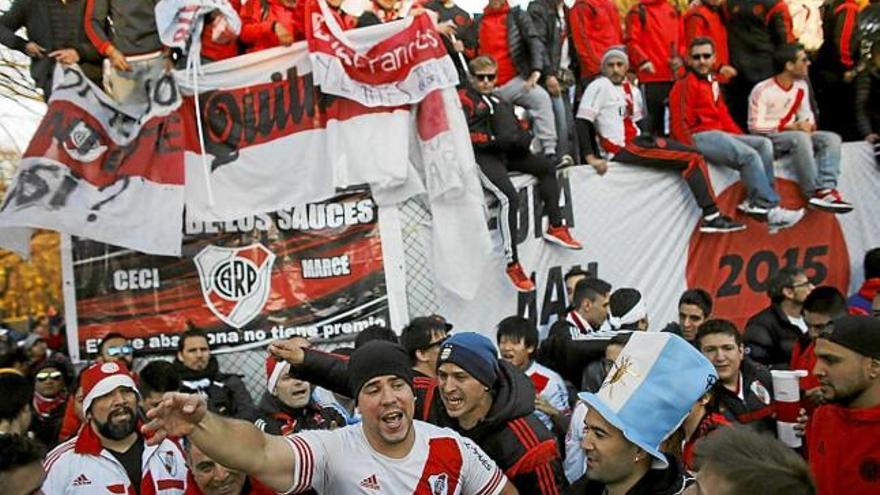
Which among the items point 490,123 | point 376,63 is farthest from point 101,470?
point 490,123

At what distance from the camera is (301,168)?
957cm

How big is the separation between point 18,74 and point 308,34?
11.5 m

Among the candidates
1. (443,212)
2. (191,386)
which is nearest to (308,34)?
(443,212)

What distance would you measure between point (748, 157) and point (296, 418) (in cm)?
649

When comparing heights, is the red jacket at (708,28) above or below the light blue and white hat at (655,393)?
above

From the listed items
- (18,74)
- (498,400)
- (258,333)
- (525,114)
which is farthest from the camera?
(18,74)

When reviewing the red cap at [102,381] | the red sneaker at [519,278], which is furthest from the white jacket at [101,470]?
the red sneaker at [519,278]

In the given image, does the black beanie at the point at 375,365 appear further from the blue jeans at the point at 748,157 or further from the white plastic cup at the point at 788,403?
the blue jeans at the point at 748,157

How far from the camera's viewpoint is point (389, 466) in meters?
4.20

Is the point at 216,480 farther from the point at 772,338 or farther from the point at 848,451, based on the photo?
the point at 772,338

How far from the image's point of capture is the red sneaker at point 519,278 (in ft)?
32.5

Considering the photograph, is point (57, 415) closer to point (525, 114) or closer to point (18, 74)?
point (525, 114)

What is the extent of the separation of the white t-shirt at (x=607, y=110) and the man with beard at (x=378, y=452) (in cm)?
709

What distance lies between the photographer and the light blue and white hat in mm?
3754
